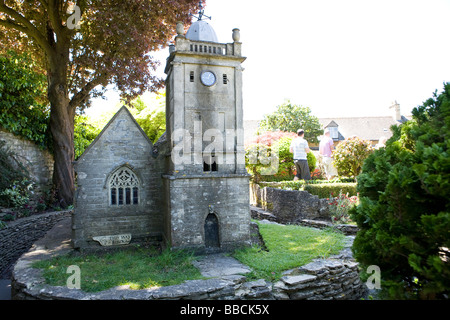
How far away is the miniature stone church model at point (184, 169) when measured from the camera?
10.4 m

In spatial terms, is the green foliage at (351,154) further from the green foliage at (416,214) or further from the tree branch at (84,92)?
the tree branch at (84,92)

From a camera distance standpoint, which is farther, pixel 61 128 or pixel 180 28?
pixel 61 128

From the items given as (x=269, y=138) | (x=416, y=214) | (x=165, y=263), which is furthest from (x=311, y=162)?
(x=416, y=214)

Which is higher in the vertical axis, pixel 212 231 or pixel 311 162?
pixel 311 162

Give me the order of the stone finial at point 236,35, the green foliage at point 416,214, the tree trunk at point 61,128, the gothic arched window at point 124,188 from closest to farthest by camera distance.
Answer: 1. the green foliage at point 416,214
2. the stone finial at point 236,35
3. the gothic arched window at point 124,188
4. the tree trunk at point 61,128

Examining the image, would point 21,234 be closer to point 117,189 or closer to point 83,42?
point 117,189

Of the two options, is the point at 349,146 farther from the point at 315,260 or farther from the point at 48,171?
the point at 48,171

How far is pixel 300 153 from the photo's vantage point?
1666 centimetres

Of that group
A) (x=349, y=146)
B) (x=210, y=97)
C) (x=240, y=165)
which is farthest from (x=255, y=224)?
(x=349, y=146)

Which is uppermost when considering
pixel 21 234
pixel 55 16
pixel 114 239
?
pixel 55 16

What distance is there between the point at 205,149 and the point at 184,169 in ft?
3.56

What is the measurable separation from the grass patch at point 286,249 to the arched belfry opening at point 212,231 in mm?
898

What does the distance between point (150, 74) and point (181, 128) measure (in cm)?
803

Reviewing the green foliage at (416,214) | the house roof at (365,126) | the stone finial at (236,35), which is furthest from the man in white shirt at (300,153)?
the house roof at (365,126)
